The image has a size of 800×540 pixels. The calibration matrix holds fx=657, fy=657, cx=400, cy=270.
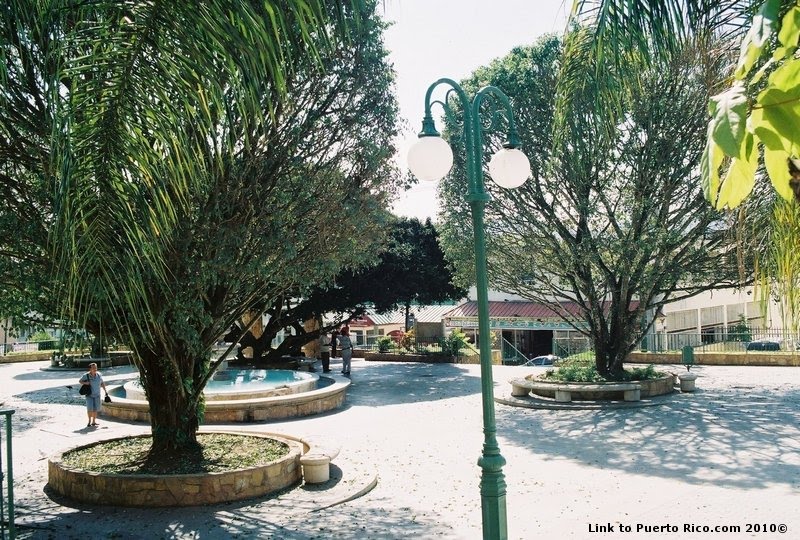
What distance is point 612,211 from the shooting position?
16.6m

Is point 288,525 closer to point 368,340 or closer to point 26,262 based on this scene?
point 26,262

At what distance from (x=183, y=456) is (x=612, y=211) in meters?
11.8

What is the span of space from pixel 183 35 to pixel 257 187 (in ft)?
18.4

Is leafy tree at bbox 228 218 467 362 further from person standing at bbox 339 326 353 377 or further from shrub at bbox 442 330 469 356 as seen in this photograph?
person standing at bbox 339 326 353 377

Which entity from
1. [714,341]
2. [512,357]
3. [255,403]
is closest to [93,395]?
[255,403]

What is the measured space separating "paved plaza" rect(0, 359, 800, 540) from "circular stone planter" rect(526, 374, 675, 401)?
2.24 ft

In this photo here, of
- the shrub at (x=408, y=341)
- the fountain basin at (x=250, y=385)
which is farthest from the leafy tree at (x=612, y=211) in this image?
the shrub at (x=408, y=341)

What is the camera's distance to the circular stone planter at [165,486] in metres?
8.59

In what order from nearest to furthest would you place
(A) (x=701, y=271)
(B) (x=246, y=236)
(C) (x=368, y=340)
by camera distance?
1. (B) (x=246, y=236)
2. (A) (x=701, y=271)
3. (C) (x=368, y=340)

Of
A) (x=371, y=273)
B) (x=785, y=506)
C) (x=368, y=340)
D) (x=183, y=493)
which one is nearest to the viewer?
(x=785, y=506)

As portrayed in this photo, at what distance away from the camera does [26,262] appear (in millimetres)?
7906

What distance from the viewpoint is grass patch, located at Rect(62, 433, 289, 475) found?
9.22 m

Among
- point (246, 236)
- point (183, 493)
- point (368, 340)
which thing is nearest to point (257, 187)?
point (246, 236)

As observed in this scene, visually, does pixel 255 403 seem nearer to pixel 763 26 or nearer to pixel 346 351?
pixel 346 351
